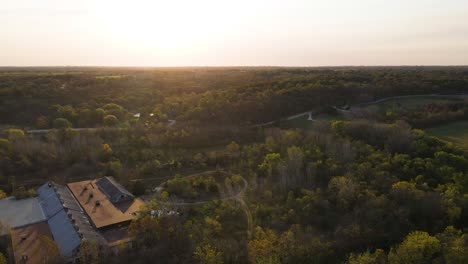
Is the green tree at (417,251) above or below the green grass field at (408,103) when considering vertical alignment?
below

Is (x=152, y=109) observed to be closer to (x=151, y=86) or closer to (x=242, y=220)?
(x=151, y=86)

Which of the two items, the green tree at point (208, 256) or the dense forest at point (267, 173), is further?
the dense forest at point (267, 173)

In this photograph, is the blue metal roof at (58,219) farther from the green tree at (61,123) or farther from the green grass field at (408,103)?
the green grass field at (408,103)

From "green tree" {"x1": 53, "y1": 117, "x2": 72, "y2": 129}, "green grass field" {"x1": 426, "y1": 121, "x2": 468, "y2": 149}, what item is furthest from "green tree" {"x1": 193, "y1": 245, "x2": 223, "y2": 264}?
"green tree" {"x1": 53, "y1": 117, "x2": 72, "y2": 129}

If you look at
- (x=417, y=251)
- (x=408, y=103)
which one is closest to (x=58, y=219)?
(x=417, y=251)

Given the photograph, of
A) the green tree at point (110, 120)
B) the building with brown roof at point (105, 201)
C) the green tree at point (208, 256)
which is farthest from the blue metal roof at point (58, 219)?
the green tree at point (110, 120)
